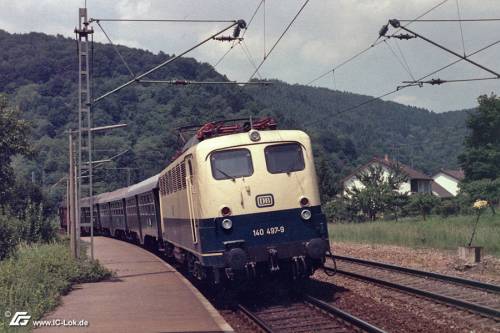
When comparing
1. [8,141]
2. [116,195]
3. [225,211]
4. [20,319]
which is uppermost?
[8,141]

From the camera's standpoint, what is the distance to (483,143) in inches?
2953

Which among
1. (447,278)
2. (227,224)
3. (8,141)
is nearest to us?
(227,224)

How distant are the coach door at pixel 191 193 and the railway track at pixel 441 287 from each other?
461 cm

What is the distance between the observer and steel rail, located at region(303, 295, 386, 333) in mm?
9725

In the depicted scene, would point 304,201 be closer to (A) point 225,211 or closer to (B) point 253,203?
(B) point 253,203

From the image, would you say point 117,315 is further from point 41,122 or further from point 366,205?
point 41,122

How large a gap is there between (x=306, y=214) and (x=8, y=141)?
99.1 ft

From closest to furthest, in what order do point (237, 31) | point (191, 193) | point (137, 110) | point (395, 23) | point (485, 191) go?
point (191, 193), point (237, 31), point (395, 23), point (485, 191), point (137, 110)

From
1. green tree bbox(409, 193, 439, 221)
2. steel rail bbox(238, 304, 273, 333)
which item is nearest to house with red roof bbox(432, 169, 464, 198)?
green tree bbox(409, 193, 439, 221)

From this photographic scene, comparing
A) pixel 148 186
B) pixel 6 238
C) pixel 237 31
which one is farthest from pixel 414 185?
pixel 237 31

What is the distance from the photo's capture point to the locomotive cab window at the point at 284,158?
13.0 m

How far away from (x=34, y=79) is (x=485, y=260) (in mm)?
124310

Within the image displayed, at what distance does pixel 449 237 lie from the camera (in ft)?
83.8

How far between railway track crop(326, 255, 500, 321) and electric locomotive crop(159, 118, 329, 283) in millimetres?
2446
